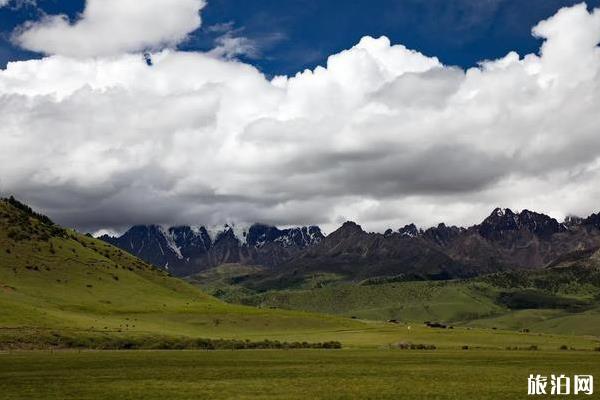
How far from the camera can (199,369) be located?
118938mm

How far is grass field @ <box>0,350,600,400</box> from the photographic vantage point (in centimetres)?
8112

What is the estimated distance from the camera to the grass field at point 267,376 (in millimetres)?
81125

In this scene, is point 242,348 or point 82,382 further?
point 242,348

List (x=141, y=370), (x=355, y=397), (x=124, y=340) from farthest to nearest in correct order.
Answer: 1. (x=124, y=340)
2. (x=141, y=370)
3. (x=355, y=397)

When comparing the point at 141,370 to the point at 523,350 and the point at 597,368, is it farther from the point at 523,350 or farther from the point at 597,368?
the point at 523,350

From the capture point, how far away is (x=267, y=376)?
350 ft

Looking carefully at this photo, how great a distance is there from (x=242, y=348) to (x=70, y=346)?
45.8 meters

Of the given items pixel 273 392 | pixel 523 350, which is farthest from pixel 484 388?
pixel 523 350

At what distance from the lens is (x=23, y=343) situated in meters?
171

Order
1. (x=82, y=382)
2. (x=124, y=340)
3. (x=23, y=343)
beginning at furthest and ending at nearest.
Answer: (x=124, y=340) → (x=23, y=343) → (x=82, y=382)

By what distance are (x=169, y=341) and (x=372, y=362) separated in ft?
231

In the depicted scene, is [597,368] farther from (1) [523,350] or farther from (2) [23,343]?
(2) [23,343]

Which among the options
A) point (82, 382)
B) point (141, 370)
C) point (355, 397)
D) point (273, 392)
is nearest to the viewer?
point (355, 397)

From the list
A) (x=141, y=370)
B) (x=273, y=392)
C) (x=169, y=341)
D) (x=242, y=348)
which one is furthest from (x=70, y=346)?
(x=273, y=392)
